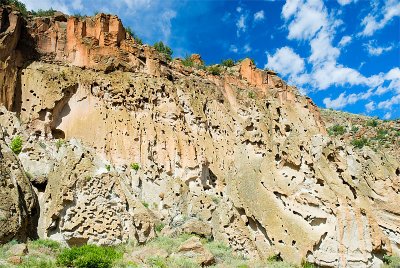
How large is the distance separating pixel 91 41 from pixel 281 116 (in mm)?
14225

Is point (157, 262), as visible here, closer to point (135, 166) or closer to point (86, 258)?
point (86, 258)

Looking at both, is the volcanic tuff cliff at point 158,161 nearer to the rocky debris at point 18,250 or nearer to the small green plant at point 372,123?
the rocky debris at point 18,250

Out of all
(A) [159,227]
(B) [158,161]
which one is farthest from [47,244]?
(B) [158,161]

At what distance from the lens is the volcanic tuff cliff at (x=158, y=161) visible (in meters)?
17.9

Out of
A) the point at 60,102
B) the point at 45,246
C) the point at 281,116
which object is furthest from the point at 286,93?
the point at 45,246

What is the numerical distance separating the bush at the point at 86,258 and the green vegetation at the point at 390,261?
42.1 feet

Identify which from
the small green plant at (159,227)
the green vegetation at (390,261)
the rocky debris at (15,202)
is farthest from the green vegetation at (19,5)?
the green vegetation at (390,261)

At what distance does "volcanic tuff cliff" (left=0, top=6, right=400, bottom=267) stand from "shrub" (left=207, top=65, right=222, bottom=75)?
118 cm

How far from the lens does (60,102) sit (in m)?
26.4

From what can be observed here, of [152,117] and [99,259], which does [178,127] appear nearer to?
[152,117]

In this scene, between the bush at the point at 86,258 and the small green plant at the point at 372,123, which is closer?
the bush at the point at 86,258

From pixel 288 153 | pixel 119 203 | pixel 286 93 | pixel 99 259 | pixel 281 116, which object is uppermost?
pixel 286 93

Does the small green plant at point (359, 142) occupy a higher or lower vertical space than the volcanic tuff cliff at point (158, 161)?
higher

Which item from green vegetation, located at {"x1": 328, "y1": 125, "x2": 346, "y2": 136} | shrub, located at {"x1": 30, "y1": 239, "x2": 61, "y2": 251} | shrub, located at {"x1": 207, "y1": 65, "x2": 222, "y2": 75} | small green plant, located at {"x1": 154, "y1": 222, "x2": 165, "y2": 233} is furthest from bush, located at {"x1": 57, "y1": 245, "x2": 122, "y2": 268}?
green vegetation, located at {"x1": 328, "y1": 125, "x2": 346, "y2": 136}
